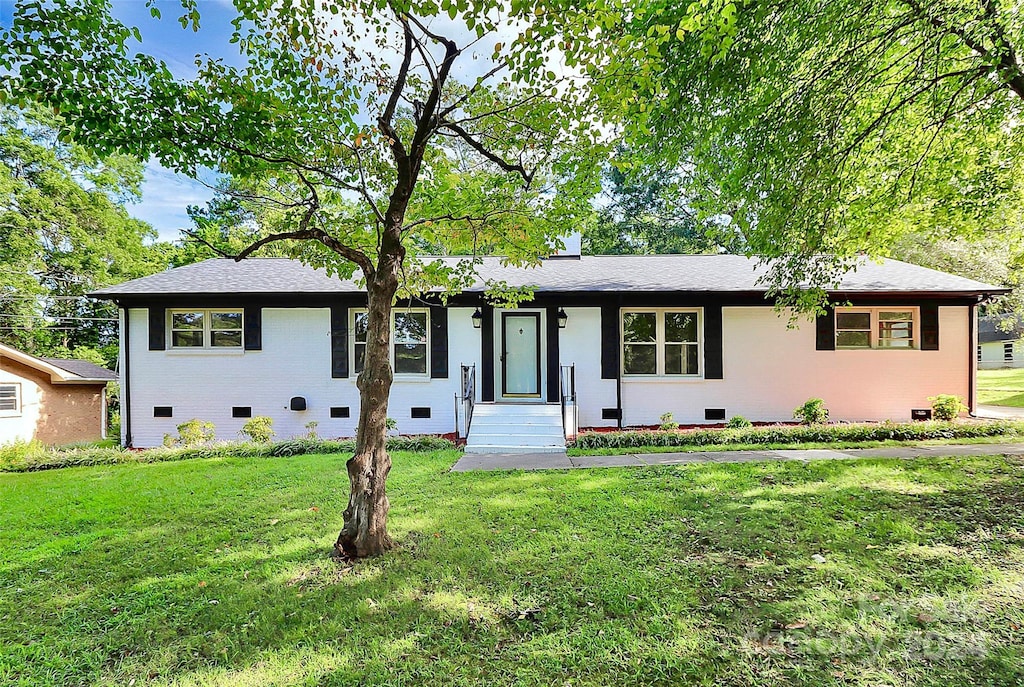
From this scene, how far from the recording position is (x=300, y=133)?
13.4ft

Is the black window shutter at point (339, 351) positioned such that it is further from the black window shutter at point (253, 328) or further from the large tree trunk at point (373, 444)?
the large tree trunk at point (373, 444)

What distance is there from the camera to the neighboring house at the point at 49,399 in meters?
12.7

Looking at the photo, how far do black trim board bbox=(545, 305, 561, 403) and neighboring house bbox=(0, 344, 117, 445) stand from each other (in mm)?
13660

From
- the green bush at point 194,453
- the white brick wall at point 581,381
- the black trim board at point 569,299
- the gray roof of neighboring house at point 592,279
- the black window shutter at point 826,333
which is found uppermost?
the gray roof of neighboring house at point 592,279

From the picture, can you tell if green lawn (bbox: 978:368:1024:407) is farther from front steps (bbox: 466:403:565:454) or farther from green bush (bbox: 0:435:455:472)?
green bush (bbox: 0:435:455:472)

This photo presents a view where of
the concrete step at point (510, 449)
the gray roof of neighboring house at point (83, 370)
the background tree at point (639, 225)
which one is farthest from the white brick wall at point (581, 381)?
the background tree at point (639, 225)

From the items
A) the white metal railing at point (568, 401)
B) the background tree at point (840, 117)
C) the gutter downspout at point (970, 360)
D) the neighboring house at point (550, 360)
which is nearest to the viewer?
the background tree at point (840, 117)

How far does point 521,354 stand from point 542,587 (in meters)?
7.26

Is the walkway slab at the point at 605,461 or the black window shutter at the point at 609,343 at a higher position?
the black window shutter at the point at 609,343

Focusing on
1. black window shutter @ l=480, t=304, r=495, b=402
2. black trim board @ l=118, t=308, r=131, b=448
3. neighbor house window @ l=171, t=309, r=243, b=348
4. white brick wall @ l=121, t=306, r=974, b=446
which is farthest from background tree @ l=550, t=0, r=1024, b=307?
black trim board @ l=118, t=308, r=131, b=448

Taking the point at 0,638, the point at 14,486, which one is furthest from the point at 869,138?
the point at 14,486

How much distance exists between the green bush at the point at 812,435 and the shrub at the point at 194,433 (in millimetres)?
7604

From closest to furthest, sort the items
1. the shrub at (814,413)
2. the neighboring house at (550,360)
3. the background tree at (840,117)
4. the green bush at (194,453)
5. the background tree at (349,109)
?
the background tree at (349,109) < the background tree at (840,117) < the green bush at (194,453) < the shrub at (814,413) < the neighboring house at (550,360)

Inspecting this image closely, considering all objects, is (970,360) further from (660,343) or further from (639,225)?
(639,225)
